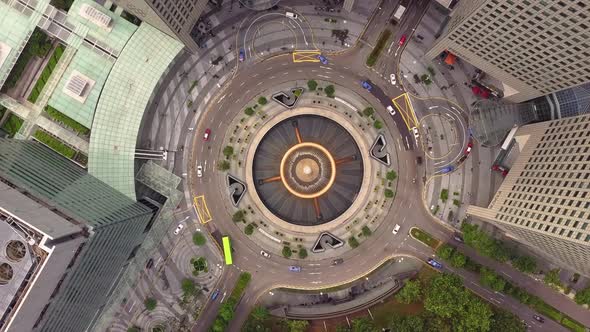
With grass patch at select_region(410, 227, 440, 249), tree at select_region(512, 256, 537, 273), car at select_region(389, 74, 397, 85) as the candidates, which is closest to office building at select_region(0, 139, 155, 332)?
grass patch at select_region(410, 227, 440, 249)

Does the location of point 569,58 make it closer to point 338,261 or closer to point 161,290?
point 338,261

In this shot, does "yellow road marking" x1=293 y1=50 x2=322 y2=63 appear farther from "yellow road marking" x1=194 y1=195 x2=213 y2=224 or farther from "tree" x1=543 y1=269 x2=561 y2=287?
"tree" x1=543 y1=269 x2=561 y2=287

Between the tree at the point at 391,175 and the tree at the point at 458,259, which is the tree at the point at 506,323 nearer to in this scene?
the tree at the point at 458,259

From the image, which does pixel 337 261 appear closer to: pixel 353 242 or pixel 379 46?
pixel 353 242

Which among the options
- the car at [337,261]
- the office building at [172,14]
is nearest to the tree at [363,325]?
the car at [337,261]

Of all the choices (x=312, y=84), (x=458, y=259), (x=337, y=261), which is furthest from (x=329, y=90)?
(x=458, y=259)
